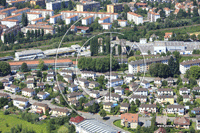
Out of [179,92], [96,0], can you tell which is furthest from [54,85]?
[96,0]

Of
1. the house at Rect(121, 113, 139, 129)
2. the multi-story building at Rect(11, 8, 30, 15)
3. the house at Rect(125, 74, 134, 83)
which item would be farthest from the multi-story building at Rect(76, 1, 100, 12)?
the house at Rect(121, 113, 139, 129)

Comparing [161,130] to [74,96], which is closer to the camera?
[161,130]

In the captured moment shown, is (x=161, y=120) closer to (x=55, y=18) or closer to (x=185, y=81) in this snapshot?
(x=185, y=81)

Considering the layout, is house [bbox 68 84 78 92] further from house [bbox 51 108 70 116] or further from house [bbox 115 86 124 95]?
house [bbox 51 108 70 116]

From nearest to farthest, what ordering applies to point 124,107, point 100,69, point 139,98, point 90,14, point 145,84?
1. point 124,107
2. point 139,98
3. point 145,84
4. point 100,69
5. point 90,14

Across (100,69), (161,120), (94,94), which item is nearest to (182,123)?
(161,120)

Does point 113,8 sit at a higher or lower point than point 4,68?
higher

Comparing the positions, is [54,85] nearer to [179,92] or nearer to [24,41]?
[179,92]
